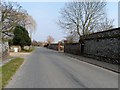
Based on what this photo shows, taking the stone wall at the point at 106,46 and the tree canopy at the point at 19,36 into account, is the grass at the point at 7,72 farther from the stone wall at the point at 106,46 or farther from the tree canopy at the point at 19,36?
the tree canopy at the point at 19,36

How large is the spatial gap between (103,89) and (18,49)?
5684 centimetres

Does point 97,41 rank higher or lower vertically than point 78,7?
lower

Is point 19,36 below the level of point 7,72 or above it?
above

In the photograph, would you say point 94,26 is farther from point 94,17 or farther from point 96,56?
point 96,56

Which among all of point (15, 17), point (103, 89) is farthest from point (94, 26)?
point (103, 89)

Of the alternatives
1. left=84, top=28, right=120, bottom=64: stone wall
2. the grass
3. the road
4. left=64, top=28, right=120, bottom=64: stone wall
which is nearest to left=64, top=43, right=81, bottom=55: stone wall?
left=64, top=28, right=120, bottom=64: stone wall

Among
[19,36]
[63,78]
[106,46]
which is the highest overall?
[19,36]

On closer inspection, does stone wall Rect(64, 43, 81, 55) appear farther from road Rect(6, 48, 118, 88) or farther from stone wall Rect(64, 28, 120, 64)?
road Rect(6, 48, 118, 88)

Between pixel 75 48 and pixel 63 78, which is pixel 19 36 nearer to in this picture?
pixel 75 48

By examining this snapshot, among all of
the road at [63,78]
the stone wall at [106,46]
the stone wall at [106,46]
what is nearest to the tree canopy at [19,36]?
the stone wall at [106,46]

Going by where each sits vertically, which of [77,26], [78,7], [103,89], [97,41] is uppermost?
[78,7]

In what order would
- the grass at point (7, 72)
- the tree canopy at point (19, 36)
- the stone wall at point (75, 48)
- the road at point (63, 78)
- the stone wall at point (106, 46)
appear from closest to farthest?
the road at point (63, 78)
the grass at point (7, 72)
the stone wall at point (106, 46)
the stone wall at point (75, 48)
the tree canopy at point (19, 36)

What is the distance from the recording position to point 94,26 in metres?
56.7

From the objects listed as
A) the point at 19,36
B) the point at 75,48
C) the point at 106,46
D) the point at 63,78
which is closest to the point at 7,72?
the point at 63,78
